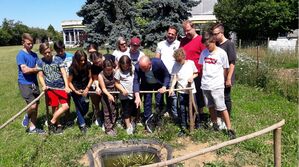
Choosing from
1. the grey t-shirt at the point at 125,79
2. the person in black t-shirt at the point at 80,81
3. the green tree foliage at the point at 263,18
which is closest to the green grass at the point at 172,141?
the person in black t-shirt at the point at 80,81

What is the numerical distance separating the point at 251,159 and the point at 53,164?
2663 mm

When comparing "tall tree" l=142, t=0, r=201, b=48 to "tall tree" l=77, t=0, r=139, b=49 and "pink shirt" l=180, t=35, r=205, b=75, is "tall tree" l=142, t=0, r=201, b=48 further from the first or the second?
"pink shirt" l=180, t=35, r=205, b=75

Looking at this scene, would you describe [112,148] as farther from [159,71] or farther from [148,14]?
[148,14]

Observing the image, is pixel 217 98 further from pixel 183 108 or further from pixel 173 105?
pixel 173 105

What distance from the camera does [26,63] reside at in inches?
217

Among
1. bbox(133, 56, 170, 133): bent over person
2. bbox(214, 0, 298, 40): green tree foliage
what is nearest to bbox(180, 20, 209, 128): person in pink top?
bbox(133, 56, 170, 133): bent over person

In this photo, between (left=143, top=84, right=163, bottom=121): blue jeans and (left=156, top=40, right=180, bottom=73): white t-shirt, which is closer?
(left=143, top=84, right=163, bottom=121): blue jeans

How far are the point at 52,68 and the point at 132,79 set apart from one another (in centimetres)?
134

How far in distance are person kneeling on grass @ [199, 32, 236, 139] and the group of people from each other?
0.05ft

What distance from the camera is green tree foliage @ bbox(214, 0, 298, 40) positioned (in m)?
26.3

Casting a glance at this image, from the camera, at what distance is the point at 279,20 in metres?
26.3

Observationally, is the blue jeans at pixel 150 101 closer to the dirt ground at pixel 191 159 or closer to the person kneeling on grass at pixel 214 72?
the dirt ground at pixel 191 159

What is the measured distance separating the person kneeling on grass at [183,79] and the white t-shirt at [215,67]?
330 mm

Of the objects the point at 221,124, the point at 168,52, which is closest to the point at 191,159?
the point at 221,124
